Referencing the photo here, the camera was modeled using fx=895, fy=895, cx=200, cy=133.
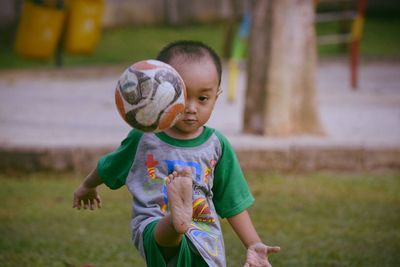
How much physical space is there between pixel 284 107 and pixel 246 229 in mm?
4707

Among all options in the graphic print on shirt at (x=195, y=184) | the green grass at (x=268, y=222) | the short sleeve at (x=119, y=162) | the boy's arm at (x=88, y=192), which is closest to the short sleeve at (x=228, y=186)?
the graphic print on shirt at (x=195, y=184)

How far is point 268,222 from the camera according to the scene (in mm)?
5793

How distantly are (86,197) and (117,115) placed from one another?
6.58 m

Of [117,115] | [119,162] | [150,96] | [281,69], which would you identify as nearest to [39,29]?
[117,115]

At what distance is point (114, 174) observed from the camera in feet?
12.1

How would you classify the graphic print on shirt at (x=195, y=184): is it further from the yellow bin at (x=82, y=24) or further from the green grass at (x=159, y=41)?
the green grass at (x=159, y=41)

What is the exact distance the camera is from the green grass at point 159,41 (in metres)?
18.7

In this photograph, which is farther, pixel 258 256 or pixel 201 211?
pixel 201 211

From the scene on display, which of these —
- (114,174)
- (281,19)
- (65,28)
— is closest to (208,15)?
(65,28)

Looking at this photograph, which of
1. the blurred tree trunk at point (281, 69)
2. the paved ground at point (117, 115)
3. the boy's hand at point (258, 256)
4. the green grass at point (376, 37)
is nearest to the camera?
the boy's hand at point (258, 256)

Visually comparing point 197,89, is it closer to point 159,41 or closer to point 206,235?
point 206,235

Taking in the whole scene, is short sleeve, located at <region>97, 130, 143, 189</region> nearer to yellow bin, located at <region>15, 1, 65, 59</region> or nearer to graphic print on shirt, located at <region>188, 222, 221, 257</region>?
graphic print on shirt, located at <region>188, 222, 221, 257</region>

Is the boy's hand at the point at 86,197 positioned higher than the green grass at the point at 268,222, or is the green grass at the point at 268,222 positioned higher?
the boy's hand at the point at 86,197

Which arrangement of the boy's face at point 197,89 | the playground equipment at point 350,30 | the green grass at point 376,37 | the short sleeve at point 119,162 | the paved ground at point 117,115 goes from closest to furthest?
the boy's face at point 197,89 → the short sleeve at point 119,162 → the paved ground at point 117,115 → the playground equipment at point 350,30 → the green grass at point 376,37
